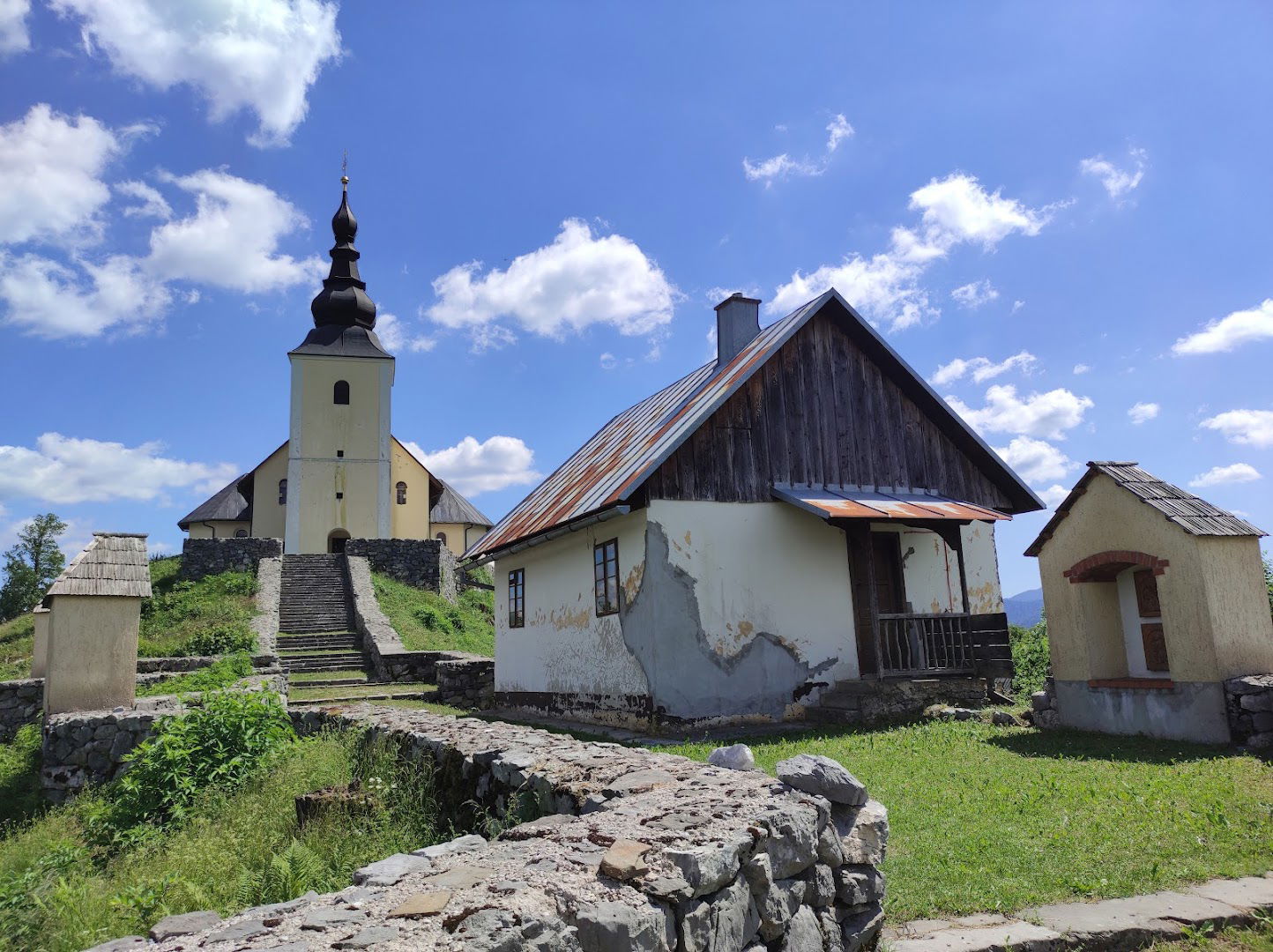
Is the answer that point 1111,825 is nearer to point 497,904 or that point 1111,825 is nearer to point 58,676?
point 497,904

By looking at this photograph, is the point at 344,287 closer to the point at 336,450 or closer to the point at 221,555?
the point at 336,450

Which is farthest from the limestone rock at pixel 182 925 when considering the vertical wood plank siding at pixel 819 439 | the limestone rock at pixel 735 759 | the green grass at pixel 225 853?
the vertical wood plank siding at pixel 819 439

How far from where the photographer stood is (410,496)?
135ft

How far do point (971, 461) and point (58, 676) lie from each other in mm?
13717

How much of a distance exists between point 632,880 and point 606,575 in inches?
379

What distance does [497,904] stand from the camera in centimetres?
284

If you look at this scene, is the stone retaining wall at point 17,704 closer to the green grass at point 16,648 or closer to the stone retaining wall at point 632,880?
the green grass at point 16,648

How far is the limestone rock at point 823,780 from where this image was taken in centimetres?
425

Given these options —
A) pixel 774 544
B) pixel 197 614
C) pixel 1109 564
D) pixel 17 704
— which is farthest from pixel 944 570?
pixel 197 614

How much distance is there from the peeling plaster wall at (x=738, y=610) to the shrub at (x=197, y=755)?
4.77 meters

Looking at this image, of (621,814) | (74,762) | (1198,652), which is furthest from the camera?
(74,762)

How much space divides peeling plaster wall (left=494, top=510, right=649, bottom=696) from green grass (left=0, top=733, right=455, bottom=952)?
4486 mm

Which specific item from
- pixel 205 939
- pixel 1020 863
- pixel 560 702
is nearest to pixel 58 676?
pixel 560 702

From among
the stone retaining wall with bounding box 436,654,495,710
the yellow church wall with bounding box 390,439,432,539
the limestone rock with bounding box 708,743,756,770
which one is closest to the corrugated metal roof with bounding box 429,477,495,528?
the yellow church wall with bounding box 390,439,432,539
